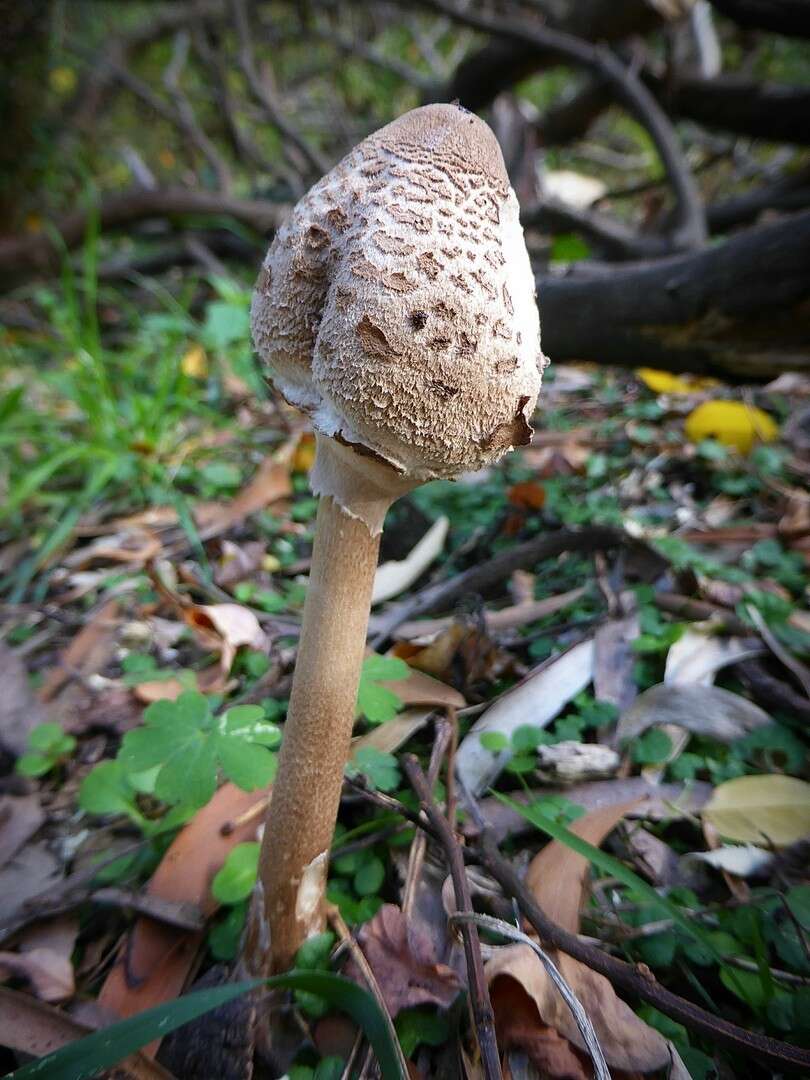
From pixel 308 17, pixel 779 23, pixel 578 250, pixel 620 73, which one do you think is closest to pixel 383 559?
pixel 578 250

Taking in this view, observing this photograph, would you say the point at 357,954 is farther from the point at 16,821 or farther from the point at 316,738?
the point at 16,821

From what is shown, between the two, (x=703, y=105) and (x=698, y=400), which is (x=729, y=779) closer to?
(x=698, y=400)

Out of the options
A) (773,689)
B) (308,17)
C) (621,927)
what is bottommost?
(621,927)

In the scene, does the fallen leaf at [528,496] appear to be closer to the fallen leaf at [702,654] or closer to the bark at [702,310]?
the bark at [702,310]

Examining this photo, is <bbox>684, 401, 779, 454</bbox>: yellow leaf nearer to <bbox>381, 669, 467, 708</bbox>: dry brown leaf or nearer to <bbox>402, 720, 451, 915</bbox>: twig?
<bbox>381, 669, 467, 708</bbox>: dry brown leaf

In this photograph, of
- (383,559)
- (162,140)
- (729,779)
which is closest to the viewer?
(729,779)
